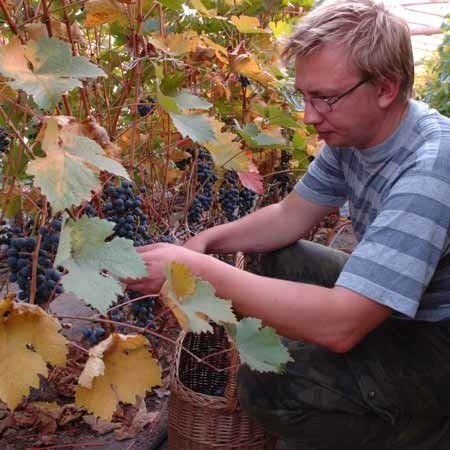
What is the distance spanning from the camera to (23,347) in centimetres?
96

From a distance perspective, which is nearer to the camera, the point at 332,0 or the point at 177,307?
the point at 177,307

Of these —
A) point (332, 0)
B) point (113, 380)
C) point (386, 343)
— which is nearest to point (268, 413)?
point (386, 343)

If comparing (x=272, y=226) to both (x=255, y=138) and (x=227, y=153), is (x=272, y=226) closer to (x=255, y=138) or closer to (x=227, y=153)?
(x=255, y=138)

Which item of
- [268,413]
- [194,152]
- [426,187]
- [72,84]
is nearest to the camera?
[72,84]

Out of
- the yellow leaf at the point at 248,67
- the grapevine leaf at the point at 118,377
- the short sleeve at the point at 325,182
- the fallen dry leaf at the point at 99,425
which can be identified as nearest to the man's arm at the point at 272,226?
the short sleeve at the point at 325,182

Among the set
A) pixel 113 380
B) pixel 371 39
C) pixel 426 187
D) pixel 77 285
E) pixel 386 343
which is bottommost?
pixel 386 343

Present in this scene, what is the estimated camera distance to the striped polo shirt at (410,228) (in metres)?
1.35

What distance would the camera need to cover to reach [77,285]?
2.85 ft

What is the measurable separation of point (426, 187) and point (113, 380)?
2.52 ft

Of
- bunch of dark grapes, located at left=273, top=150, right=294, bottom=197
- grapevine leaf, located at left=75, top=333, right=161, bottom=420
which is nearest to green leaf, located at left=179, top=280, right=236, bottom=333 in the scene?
grapevine leaf, located at left=75, top=333, right=161, bottom=420

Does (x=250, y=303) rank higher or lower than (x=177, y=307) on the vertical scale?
lower

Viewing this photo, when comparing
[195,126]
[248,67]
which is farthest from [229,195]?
[195,126]

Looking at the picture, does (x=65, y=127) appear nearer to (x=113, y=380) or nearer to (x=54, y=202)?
(x=54, y=202)

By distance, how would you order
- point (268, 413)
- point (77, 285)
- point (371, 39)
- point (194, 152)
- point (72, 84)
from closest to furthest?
point (77, 285) < point (72, 84) < point (371, 39) < point (268, 413) < point (194, 152)
